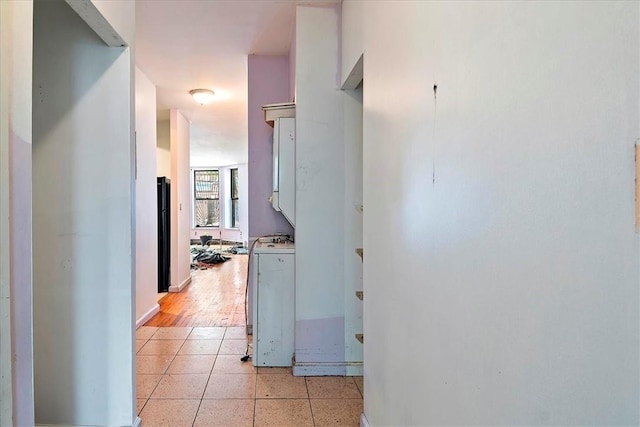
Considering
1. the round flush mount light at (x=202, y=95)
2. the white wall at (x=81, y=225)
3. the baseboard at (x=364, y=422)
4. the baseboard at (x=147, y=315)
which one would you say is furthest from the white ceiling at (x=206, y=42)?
the baseboard at (x=364, y=422)

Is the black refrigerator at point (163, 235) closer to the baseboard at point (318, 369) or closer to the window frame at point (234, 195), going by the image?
the baseboard at point (318, 369)

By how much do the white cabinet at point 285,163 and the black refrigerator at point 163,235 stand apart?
10.4 feet

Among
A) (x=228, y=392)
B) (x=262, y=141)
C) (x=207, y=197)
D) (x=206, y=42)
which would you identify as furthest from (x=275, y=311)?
(x=207, y=197)

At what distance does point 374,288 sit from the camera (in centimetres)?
177

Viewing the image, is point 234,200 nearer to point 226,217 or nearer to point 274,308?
point 226,217

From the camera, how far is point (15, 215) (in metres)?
1.05

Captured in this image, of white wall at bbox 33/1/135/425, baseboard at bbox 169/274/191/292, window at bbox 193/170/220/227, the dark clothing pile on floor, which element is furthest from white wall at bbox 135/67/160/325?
window at bbox 193/170/220/227

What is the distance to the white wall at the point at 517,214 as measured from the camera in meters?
0.53

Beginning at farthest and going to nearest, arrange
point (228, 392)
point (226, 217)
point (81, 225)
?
point (226, 217)
point (228, 392)
point (81, 225)

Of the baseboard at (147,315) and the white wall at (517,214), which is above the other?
the white wall at (517,214)

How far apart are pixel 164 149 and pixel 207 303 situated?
8.77ft

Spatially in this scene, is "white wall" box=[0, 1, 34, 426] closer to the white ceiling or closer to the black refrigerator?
the white ceiling

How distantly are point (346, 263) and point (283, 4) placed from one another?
6.27ft

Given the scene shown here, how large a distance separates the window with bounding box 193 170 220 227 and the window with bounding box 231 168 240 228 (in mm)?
Answer: 528
